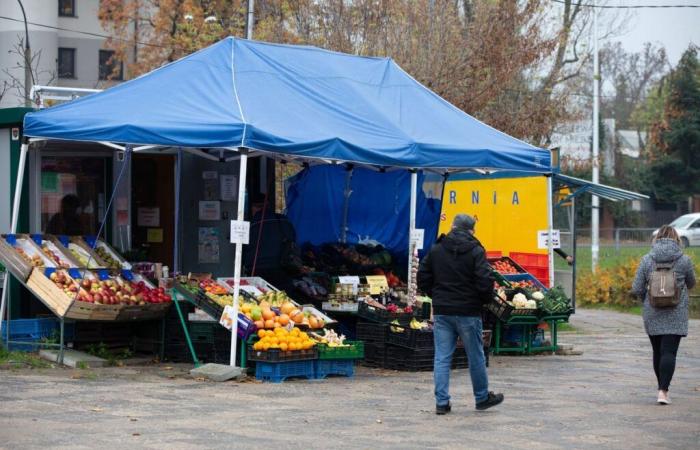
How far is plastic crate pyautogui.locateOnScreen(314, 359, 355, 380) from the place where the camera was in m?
13.4

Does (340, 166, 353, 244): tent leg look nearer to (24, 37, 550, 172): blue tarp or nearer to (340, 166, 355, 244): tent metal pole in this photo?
(340, 166, 355, 244): tent metal pole

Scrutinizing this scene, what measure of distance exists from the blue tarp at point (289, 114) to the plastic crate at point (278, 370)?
2.44 meters

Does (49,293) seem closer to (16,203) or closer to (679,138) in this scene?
(16,203)

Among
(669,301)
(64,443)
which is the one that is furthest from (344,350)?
(64,443)

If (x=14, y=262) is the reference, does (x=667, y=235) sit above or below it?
above

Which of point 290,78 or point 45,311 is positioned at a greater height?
point 290,78

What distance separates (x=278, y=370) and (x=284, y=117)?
3.18m

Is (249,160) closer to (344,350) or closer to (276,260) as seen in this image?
(276,260)

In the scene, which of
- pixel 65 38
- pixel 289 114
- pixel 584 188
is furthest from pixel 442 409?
pixel 65 38

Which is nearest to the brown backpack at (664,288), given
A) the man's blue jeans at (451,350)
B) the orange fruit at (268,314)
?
the man's blue jeans at (451,350)

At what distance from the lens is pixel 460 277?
10.9 meters

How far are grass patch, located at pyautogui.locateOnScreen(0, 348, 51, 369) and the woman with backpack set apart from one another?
22.7ft

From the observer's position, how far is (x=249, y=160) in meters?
17.9

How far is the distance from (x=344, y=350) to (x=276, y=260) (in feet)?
11.3
